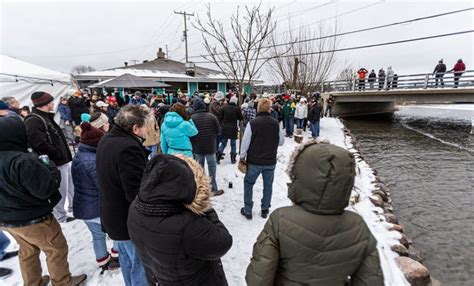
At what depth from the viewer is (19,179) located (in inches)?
81.6

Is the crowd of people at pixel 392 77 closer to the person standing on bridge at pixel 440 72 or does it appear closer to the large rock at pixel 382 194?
the person standing on bridge at pixel 440 72

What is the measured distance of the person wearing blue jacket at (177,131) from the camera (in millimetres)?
3930

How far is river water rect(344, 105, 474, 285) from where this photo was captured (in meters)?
4.15

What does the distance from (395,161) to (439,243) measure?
5579 millimetres

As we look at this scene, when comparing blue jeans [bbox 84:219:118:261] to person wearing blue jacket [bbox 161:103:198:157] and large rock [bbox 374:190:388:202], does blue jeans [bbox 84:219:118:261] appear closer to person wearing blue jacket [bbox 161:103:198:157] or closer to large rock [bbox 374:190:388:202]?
person wearing blue jacket [bbox 161:103:198:157]

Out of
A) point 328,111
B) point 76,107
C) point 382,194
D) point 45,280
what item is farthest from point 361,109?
point 45,280

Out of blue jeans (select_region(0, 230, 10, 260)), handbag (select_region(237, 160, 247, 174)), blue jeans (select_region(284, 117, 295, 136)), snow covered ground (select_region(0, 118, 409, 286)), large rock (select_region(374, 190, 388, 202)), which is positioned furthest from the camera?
blue jeans (select_region(284, 117, 295, 136))

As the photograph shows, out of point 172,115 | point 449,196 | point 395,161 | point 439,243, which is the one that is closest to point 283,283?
point 172,115

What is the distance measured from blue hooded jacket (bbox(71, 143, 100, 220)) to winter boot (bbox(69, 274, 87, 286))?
70 centimetres

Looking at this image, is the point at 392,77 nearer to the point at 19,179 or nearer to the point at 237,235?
the point at 237,235

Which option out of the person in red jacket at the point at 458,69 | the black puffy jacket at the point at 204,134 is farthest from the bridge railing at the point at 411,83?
the black puffy jacket at the point at 204,134

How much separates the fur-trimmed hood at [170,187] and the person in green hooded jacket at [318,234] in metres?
0.45

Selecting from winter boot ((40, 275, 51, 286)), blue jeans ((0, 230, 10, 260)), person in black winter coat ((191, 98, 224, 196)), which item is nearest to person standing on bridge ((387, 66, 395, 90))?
person in black winter coat ((191, 98, 224, 196))

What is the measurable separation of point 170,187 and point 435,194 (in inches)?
299
